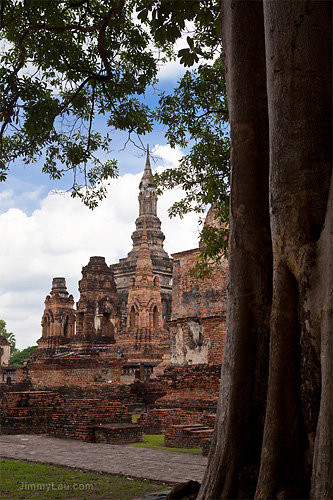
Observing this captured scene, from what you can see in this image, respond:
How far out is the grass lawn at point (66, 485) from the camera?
523cm

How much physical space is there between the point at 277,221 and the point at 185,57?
10.3 ft

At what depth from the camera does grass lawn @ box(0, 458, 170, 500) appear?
5.23 m

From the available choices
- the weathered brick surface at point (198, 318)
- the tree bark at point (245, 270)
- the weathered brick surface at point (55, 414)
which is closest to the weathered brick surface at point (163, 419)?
the weathered brick surface at point (55, 414)

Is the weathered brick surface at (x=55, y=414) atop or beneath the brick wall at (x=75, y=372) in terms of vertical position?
beneath

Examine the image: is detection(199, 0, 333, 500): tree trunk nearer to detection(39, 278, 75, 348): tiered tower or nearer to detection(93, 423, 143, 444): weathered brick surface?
detection(93, 423, 143, 444): weathered brick surface

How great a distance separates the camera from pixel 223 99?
28.1 feet

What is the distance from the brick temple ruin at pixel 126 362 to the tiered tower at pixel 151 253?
187 inches

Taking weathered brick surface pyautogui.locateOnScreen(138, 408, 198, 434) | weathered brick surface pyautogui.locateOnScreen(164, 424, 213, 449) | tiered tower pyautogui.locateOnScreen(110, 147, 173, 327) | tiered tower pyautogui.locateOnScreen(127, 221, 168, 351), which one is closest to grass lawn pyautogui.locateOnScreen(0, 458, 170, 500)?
weathered brick surface pyautogui.locateOnScreen(164, 424, 213, 449)

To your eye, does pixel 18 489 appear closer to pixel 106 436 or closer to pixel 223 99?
pixel 106 436

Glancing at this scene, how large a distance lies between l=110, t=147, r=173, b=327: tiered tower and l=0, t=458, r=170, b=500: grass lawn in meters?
33.7

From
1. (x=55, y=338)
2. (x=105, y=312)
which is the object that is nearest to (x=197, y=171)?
(x=105, y=312)

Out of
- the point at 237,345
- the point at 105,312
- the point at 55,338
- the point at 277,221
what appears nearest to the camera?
the point at 277,221

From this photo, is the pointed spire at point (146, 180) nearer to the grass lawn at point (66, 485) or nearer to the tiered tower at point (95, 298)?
the tiered tower at point (95, 298)

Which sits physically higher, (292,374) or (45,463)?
(292,374)
